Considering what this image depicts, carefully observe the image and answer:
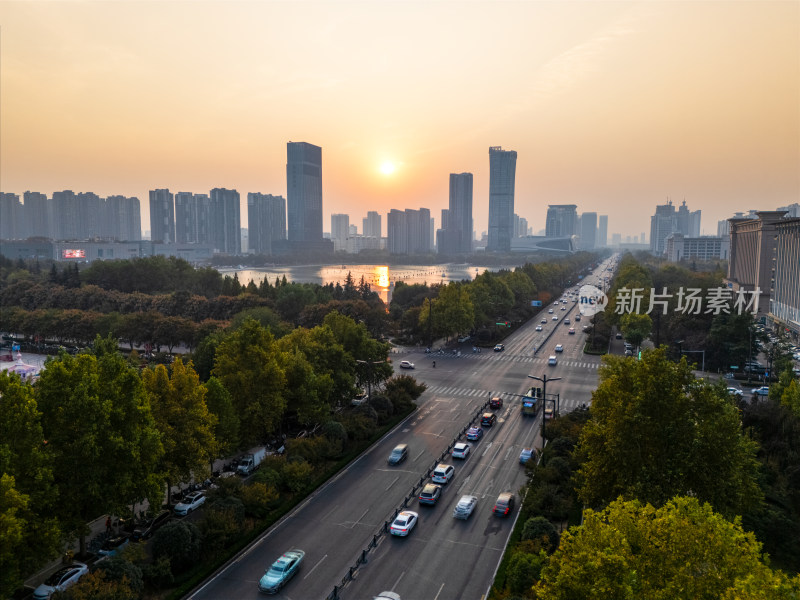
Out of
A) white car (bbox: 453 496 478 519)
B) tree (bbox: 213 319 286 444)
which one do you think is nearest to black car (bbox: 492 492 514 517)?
white car (bbox: 453 496 478 519)

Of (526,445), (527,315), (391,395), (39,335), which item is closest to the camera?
(526,445)

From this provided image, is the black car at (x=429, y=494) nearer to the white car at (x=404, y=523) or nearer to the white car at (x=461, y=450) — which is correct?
the white car at (x=404, y=523)

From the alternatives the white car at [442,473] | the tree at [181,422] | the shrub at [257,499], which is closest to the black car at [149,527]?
the tree at [181,422]

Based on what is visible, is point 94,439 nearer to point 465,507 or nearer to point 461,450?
point 465,507

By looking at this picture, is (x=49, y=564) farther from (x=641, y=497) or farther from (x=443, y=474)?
(x=641, y=497)

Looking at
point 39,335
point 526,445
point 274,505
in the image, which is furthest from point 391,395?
point 39,335

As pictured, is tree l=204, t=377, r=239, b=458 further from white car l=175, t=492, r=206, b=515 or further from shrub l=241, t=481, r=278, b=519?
shrub l=241, t=481, r=278, b=519

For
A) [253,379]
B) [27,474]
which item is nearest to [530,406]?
[253,379]
